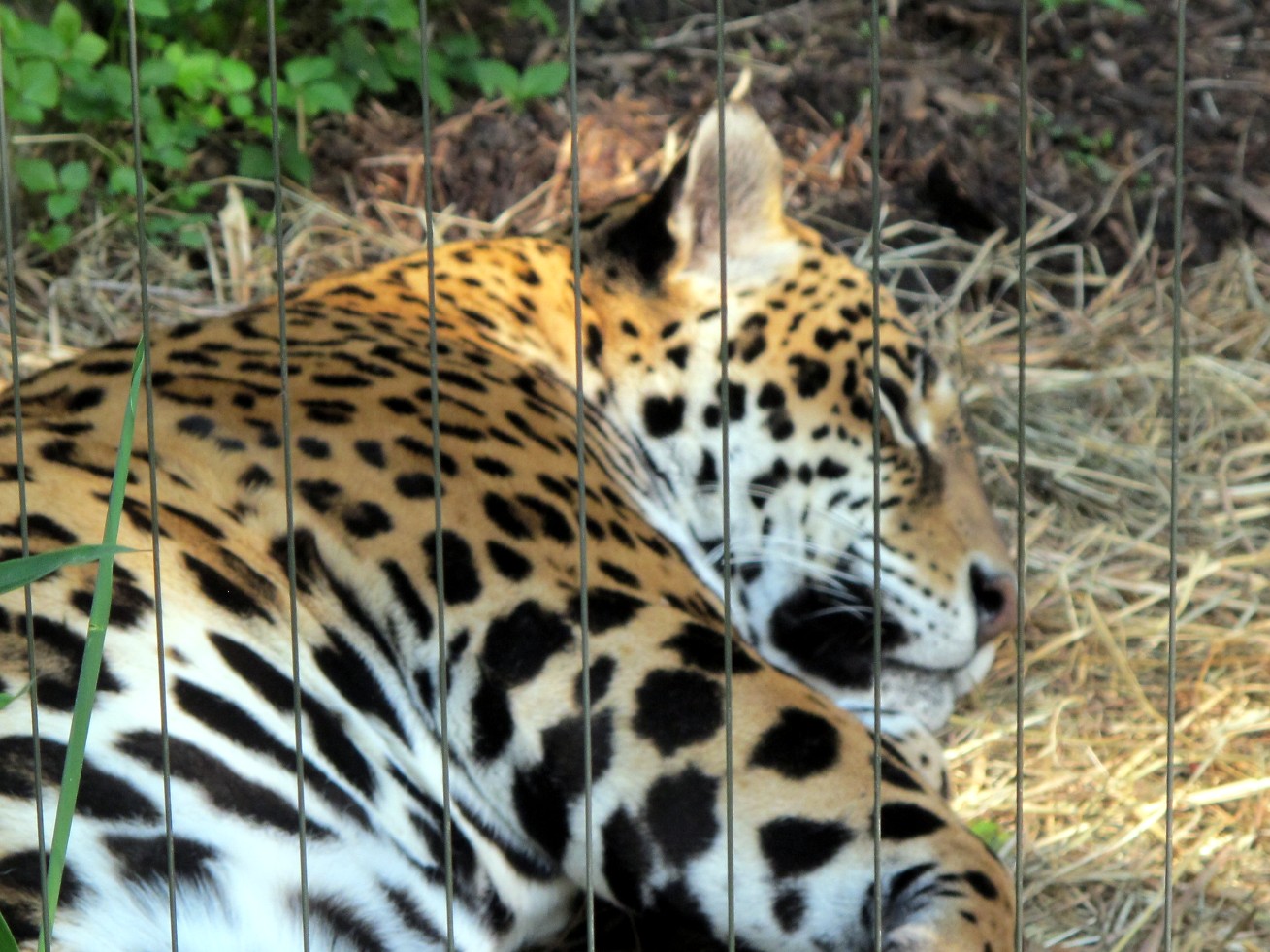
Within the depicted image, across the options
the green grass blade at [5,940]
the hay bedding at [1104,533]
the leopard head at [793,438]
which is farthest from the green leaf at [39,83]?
the green grass blade at [5,940]

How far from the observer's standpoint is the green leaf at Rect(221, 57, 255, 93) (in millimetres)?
3871

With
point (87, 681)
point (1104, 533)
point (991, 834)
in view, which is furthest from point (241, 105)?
point (87, 681)

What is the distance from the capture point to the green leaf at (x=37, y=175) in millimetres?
3705

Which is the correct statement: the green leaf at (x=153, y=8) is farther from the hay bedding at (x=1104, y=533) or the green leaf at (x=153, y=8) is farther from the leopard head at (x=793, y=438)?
the leopard head at (x=793, y=438)

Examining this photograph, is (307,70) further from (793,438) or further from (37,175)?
(793,438)

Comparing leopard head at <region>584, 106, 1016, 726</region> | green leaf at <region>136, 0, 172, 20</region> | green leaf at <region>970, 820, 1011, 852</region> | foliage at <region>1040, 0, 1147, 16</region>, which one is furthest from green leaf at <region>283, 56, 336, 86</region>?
green leaf at <region>970, 820, 1011, 852</region>

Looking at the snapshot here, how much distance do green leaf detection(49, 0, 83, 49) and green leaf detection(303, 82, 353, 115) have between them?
1.73ft

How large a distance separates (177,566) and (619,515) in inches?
22.7

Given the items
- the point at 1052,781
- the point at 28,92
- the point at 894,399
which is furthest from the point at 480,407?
the point at 28,92

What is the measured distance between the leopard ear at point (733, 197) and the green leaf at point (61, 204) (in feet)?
5.94

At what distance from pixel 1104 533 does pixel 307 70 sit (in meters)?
2.12

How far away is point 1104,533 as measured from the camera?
3162 millimetres

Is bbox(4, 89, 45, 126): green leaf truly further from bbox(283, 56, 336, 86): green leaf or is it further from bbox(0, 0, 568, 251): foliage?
bbox(283, 56, 336, 86): green leaf

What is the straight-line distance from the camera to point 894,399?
2.59 meters
